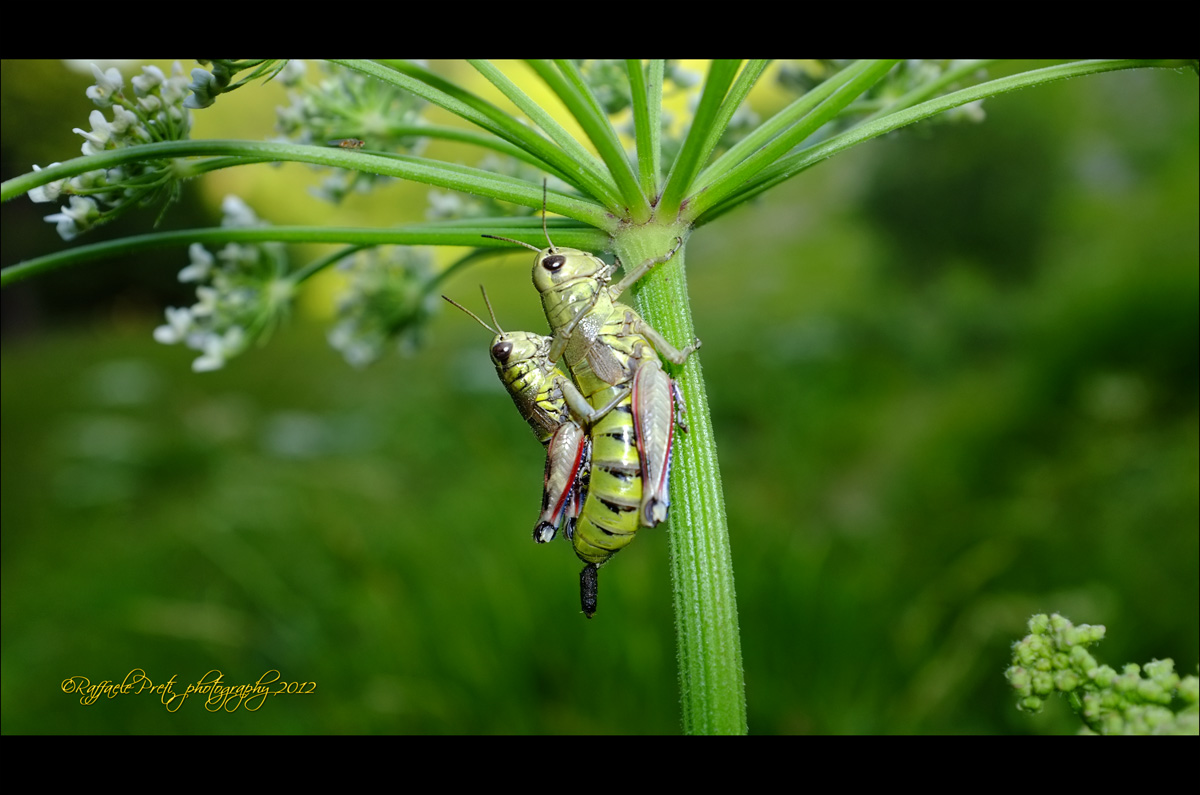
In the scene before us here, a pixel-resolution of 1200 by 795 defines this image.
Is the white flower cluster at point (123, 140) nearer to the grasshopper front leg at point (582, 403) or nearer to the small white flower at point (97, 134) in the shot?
the small white flower at point (97, 134)

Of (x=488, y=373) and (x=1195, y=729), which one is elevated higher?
(x=488, y=373)

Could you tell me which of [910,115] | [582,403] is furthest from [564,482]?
[910,115]

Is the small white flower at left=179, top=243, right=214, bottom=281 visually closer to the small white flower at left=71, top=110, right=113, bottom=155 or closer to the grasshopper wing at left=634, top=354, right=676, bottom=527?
the small white flower at left=71, top=110, right=113, bottom=155

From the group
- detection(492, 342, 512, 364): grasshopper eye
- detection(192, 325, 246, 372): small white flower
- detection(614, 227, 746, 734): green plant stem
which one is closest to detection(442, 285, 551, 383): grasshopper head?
detection(492, 342, 512, 364): grasshopper eye

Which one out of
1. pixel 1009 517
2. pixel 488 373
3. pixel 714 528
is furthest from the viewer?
pixel 488 373

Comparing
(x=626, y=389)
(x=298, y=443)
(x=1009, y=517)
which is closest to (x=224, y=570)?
(x=298, y=443)
